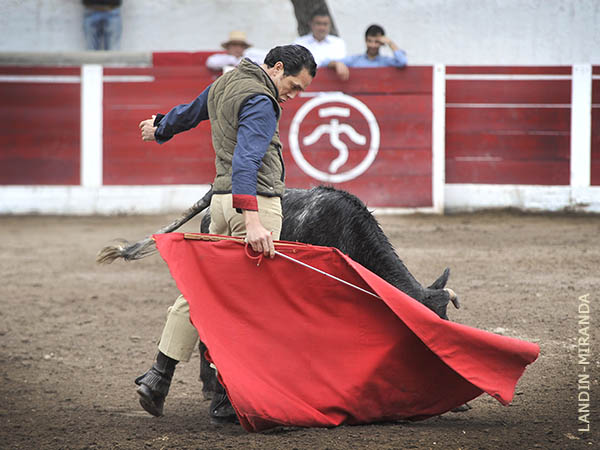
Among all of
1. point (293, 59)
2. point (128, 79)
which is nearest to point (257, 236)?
point (293, 59)

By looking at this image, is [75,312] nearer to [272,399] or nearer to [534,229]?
[272,399]

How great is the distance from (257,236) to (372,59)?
5705 millimetres

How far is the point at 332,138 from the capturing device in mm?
8125

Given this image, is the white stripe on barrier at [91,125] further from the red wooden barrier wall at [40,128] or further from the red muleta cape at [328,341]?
the red muleta cape at [328,341]

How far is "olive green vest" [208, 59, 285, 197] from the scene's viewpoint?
2.71m

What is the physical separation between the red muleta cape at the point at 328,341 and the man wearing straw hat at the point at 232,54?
5330 millimetres

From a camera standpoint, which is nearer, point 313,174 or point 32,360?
point 32,360

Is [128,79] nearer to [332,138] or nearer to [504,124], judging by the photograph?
[332,138]

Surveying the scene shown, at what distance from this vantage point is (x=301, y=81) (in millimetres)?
2771

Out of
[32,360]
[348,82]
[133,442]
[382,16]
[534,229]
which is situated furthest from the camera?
[382,16]

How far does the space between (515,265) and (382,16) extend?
494cm

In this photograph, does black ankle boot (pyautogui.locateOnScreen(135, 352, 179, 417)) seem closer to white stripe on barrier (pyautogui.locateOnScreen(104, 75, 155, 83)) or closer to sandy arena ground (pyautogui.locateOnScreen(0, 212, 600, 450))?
sandy arena ground (pyautogui.locateOnScreen(0, 212, 600, 450))

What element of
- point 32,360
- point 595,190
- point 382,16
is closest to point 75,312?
point 32,360

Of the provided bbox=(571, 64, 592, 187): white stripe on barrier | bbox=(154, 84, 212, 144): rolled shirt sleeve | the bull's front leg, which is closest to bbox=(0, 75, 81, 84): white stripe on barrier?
bbox=(571, 64, 592, 187): white stripe on barrier
